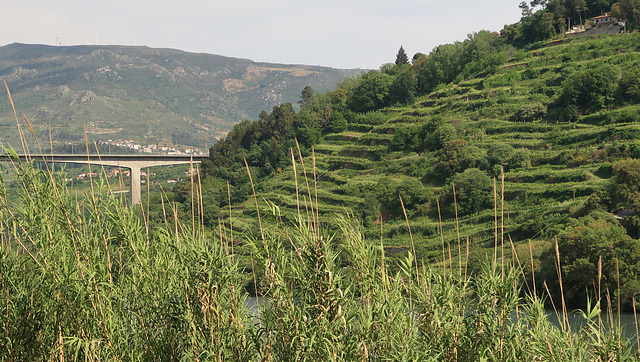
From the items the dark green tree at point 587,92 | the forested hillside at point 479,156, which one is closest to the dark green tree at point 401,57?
the forested hillside at point 479,156

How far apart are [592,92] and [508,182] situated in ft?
32.3

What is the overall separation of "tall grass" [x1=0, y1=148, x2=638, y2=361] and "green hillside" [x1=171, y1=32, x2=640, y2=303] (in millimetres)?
15190

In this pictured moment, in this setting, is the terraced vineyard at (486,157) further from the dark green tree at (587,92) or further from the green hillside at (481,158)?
the dark green tree at (587,92)

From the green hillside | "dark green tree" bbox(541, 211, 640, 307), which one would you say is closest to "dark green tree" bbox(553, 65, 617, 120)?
the green hillside

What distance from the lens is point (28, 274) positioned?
514 cm

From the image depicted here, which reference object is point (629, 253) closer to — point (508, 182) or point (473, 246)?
point (473, 246)

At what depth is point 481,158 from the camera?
124ft

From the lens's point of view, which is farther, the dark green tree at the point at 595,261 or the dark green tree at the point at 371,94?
the dark green tree at the point at 371,94

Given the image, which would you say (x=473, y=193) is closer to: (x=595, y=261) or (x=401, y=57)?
(x=595, y=261)

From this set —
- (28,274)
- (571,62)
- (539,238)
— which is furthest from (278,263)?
(571,62)

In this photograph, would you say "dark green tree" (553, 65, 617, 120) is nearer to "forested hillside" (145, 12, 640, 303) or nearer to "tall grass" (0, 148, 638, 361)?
"forested hillside" (145, 12, 640, 303)

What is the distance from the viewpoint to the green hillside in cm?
2800

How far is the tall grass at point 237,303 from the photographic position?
12.8 feet

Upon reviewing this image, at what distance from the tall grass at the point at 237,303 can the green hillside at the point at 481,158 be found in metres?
15.2
